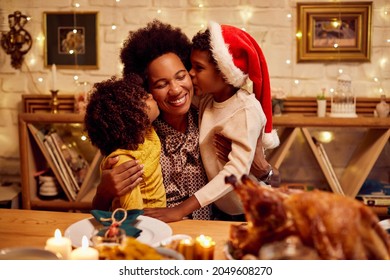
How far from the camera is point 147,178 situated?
4.22 ft

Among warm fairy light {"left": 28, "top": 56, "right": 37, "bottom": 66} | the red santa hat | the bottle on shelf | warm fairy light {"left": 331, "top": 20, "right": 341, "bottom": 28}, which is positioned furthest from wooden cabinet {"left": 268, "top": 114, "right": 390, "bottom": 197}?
warm fairy light {"left": 28, "top": 56, "right": 37, "bottom": 66}

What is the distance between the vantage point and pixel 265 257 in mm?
747

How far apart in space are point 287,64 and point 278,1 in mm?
276

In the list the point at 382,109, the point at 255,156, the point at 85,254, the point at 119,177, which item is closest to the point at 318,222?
the point at 85,254

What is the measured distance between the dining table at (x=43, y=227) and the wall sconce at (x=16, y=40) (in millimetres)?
1319

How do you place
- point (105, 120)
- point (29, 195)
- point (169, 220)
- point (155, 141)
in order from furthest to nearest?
point (29, 195), point (155, 141), point (105, 120), point (169, 220)

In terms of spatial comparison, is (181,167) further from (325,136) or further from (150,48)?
(325,136)

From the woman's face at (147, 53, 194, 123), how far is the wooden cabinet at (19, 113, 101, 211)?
0.77m

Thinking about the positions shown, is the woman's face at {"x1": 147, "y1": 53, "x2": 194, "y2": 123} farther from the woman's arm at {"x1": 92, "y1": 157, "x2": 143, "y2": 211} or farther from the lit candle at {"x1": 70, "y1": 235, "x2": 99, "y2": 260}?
the lit candle at {"x1": 70, "y1": 235, "x2": 99, "y2": 260}

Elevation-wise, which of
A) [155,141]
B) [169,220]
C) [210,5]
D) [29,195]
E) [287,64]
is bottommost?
[29,195]

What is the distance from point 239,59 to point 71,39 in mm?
1151

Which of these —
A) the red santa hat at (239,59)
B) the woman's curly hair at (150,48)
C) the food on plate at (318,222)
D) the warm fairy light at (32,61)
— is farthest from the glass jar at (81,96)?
the food on plate at (318,222)

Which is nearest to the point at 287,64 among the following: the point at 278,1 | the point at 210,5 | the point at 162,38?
the point at 278,1

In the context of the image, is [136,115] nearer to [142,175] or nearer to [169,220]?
[142,175]
